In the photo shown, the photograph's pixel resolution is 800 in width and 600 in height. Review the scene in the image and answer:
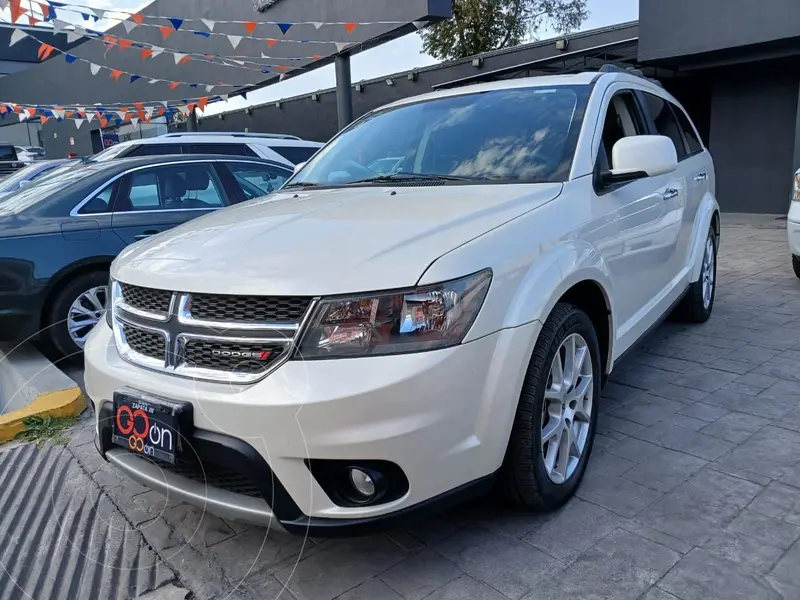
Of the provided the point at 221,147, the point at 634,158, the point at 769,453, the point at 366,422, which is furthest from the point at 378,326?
the point at 221,147

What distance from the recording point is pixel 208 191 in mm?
5836

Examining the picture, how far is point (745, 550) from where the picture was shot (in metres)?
2.37

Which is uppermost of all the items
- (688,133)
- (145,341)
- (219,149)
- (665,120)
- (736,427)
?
(219,149)

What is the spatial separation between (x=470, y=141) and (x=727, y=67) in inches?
441

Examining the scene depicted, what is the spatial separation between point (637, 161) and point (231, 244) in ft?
6.24

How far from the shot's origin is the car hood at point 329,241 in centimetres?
211

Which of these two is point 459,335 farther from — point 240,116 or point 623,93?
point 240,116

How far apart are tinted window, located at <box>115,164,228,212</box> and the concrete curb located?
1.38m

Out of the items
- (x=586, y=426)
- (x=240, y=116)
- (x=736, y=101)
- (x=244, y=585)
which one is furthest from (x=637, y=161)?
(x=240, y=116)

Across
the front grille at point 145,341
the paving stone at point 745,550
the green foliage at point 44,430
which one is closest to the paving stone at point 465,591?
the paving stone at point 745,550

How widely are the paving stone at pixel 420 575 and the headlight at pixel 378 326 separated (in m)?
0.87

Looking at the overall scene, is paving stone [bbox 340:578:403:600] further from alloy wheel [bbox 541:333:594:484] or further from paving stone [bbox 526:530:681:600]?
alloy wheel [bbox 541:333:594:484]

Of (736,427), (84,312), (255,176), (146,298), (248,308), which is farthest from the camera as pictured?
(255,176)

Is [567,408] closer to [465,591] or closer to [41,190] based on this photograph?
[465,591]
